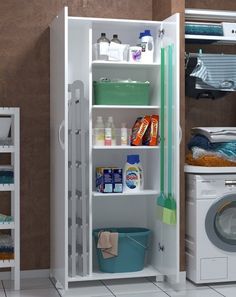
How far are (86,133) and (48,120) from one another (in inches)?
19.1

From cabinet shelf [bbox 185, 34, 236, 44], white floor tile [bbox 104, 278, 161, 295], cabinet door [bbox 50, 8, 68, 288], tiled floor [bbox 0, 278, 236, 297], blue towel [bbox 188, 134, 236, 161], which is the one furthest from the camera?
cabinet shelf [bbox 185, 34, 236, 44]

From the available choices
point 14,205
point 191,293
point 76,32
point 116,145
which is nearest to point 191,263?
point 191,293

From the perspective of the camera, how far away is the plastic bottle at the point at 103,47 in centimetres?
439

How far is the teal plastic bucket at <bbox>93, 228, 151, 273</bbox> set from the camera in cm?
451

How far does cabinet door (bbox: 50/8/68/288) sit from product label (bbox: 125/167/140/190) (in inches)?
20.4

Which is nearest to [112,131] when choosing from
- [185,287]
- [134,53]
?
[134,53]

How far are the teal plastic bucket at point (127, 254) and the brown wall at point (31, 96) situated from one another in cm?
51

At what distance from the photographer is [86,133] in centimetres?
436

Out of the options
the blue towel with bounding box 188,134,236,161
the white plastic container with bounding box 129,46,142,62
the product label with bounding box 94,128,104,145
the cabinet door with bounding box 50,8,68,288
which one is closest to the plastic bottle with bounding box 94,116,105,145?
the product label with bounding box 94,128,104,145

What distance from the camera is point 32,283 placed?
14.9 feet

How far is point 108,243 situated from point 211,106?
151 cm

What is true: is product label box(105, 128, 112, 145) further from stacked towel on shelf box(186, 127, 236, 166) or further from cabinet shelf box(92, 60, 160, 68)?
stacked towel on shelf box(186, 127, 236, 166)

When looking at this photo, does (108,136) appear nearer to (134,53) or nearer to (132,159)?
(132,159)

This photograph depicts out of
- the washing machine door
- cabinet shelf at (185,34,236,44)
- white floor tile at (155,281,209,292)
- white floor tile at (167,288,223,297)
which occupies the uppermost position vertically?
cabinet shelf at (185,34,236,44)
